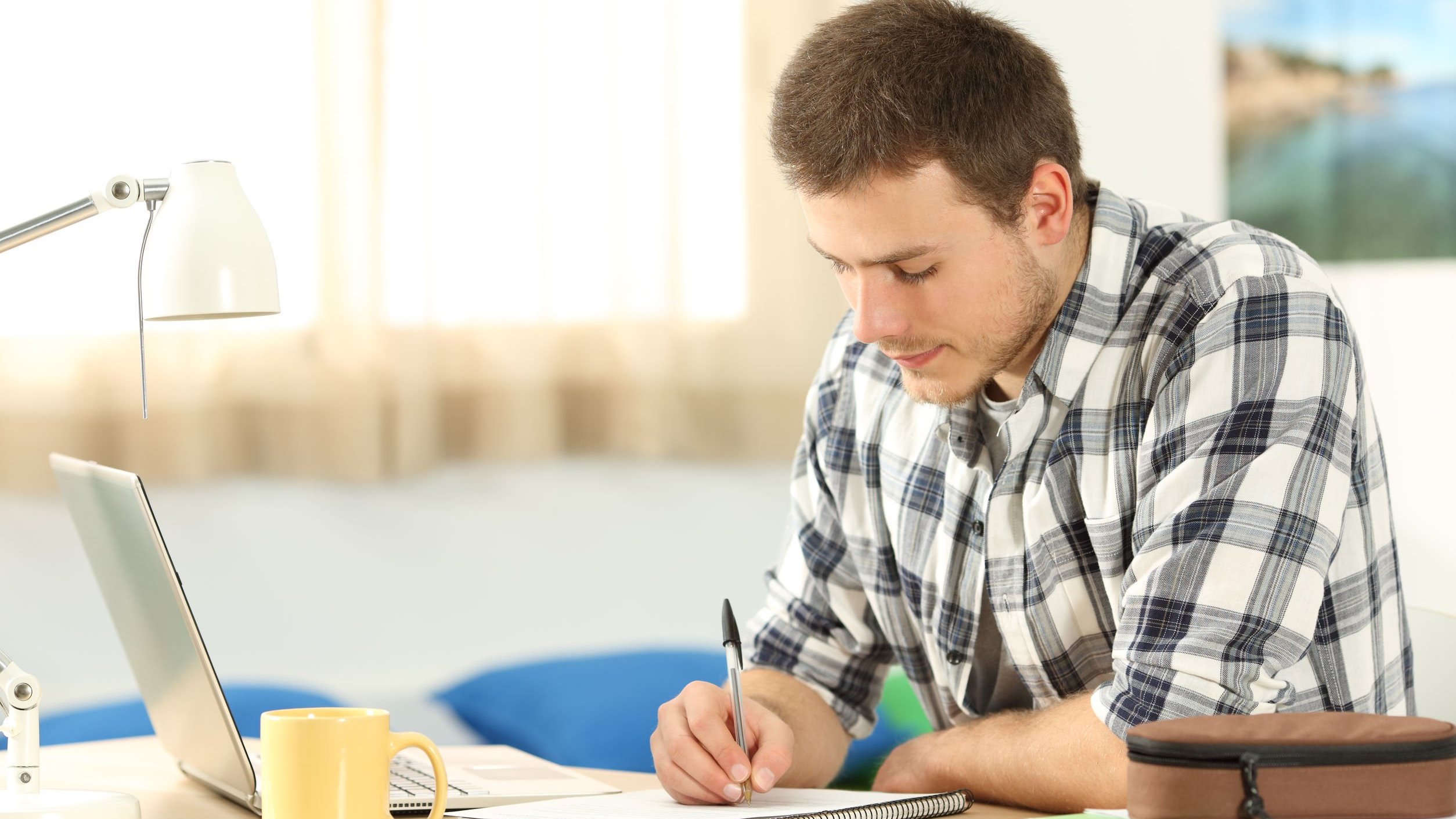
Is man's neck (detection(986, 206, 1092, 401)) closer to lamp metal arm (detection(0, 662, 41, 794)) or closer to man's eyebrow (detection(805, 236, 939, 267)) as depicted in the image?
man's eyebrow (detection(805, 236, 939, 267))

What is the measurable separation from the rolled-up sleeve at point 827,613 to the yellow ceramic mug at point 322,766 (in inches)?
27.4

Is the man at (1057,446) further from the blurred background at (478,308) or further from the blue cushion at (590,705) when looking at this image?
the blurred background at (478,308)

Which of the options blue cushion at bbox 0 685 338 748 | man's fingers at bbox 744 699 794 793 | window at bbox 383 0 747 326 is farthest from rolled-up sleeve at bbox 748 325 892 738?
window at bbox 383 0 747 326

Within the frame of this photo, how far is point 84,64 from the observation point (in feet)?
6.47

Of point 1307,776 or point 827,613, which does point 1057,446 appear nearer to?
point 827,613

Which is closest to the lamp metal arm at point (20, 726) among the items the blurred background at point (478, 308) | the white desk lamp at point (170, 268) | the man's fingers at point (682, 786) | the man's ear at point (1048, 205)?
the white desk lamp at point (170, 268)

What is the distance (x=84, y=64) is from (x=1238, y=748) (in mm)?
1842

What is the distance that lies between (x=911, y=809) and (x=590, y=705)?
103 cm

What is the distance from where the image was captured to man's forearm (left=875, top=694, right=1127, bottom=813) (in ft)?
3.28

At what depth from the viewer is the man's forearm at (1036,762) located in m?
1.00

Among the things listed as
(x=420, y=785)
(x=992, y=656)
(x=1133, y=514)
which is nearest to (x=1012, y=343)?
(x=1133, y=514)

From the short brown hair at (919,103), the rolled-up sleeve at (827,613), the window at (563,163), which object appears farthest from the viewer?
the window at (563,163)

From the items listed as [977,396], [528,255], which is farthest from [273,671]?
[977,396]

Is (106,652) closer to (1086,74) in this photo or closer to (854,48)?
(854,48)
